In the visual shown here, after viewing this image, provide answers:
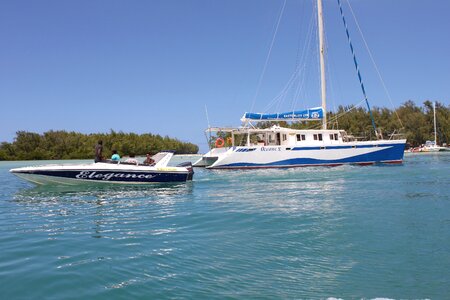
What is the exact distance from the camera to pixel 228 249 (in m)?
6.57

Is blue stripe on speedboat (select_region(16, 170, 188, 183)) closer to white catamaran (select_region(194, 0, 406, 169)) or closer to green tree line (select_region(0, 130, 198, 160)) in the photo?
white catamaran (select_region(194, 0, 406, 169))

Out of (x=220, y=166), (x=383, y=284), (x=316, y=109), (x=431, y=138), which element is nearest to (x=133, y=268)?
(x=383, y=284)

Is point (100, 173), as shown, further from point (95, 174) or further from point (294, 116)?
point (294, 116)

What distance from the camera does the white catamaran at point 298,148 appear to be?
28938 millimetres

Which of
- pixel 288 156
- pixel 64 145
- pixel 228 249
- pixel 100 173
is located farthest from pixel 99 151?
pixel 64 145

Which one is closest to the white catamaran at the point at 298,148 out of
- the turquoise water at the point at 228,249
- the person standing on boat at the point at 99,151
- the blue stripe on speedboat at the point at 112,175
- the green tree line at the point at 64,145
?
the blue stripe on speedboat at the point at 112,175

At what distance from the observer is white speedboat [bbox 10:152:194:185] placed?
53.4 ft

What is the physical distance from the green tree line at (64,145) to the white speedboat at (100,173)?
56459 mm

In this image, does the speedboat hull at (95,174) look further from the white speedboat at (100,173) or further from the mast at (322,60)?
the mast at (322,60)

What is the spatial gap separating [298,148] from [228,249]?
75.3ft

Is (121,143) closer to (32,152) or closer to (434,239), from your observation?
(32,152)

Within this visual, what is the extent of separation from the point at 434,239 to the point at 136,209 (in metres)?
7.45

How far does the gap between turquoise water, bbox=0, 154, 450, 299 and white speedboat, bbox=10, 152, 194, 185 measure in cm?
404

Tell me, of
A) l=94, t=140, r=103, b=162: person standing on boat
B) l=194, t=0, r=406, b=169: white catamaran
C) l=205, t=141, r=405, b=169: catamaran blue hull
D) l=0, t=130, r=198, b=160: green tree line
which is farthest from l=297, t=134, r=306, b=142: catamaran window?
l=0, t=130, r=198, b=160: green tree line
